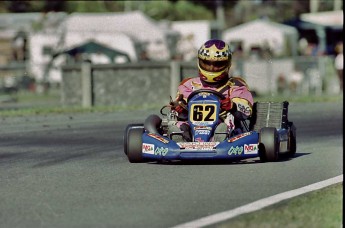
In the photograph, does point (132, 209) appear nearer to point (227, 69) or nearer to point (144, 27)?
point (227, 69)

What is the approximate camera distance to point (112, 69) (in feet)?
92.1

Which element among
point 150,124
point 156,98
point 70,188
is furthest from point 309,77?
point 70,188

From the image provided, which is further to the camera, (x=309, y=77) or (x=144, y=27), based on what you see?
(x=144, y=27)

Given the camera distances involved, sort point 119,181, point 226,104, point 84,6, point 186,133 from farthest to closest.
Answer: point 84,6 < point 226,104 < point 186,133 < point 119,181

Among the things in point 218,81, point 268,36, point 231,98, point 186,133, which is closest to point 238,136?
point 186,133

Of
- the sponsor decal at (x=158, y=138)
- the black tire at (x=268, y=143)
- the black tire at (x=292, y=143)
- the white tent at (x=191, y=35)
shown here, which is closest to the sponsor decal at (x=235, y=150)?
the black tire at (x=268, y=143)

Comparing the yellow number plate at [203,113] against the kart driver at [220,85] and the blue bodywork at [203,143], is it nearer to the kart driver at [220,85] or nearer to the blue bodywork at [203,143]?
the blue bodywork at [203,143]

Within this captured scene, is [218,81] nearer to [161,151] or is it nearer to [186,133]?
[186,133]

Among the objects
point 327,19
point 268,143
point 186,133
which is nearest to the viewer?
point 268,143

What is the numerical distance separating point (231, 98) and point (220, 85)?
47 centimetres

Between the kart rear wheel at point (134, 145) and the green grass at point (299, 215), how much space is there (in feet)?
12.2

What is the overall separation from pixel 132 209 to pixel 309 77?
28205 millimetres

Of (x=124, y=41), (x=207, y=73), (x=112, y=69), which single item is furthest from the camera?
(x=124, y=41)

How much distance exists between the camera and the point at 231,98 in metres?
13.1
